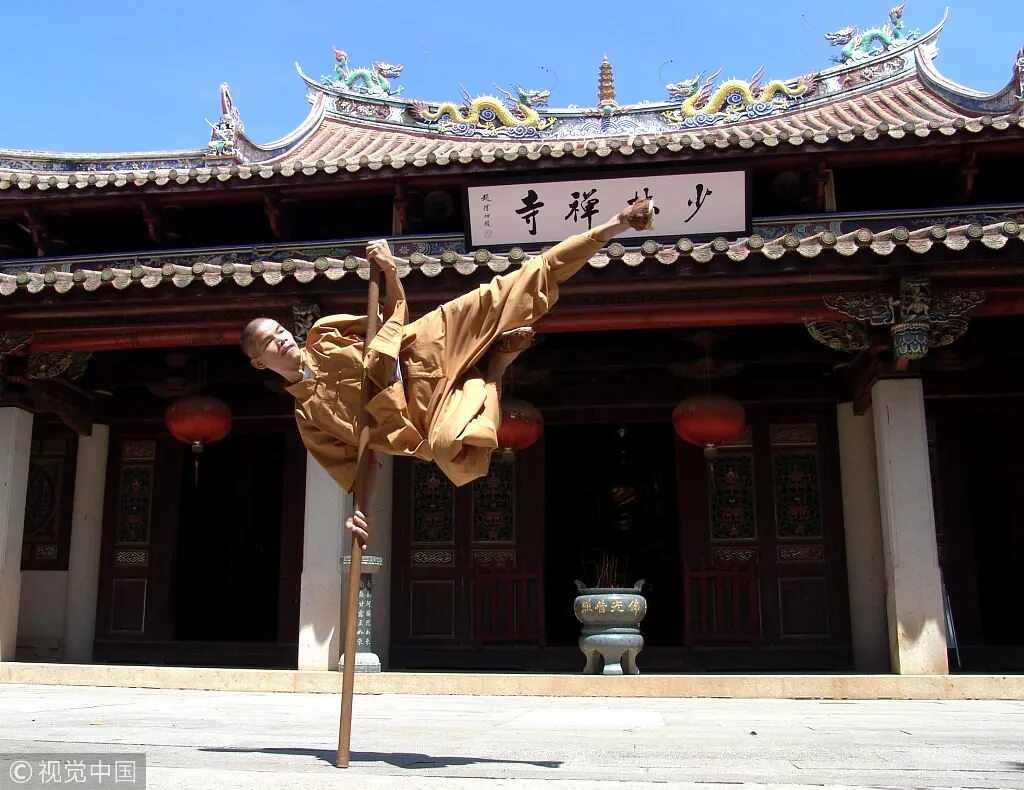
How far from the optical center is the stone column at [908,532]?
708 centimetres

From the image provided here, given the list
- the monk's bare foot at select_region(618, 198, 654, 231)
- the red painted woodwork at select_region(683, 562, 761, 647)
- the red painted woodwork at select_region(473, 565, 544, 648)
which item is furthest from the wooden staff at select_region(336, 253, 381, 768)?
A: the red painted woodwork at select_region(683, 562, 761, 647)

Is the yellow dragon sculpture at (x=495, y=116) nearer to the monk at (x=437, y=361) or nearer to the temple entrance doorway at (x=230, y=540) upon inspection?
the temple entrance doorway at (x=230, y=540)

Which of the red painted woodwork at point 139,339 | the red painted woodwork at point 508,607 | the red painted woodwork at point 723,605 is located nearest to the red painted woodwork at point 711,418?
the red painted woodwork at point 723,605

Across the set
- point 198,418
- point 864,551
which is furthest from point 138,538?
point 864,551

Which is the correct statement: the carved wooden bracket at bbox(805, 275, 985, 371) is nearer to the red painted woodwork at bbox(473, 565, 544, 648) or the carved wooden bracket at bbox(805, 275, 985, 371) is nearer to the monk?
the red painted woodwork at bbox(473, 565, 544, 648)

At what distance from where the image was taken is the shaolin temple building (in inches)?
294

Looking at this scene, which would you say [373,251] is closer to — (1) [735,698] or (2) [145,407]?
(1) [735,698]

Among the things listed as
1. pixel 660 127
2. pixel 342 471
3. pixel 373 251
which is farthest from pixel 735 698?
pixel 660 127

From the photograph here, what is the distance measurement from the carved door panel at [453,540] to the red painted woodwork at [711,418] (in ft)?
5.93

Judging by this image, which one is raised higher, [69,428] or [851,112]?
[851,112]

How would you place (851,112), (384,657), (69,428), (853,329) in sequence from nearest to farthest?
1. (853,329)
2. (384,657)
3. (69,428)
4. (851,112)

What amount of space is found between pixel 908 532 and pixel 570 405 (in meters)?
3.42

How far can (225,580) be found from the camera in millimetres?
10984

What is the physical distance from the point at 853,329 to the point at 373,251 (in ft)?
17.2
